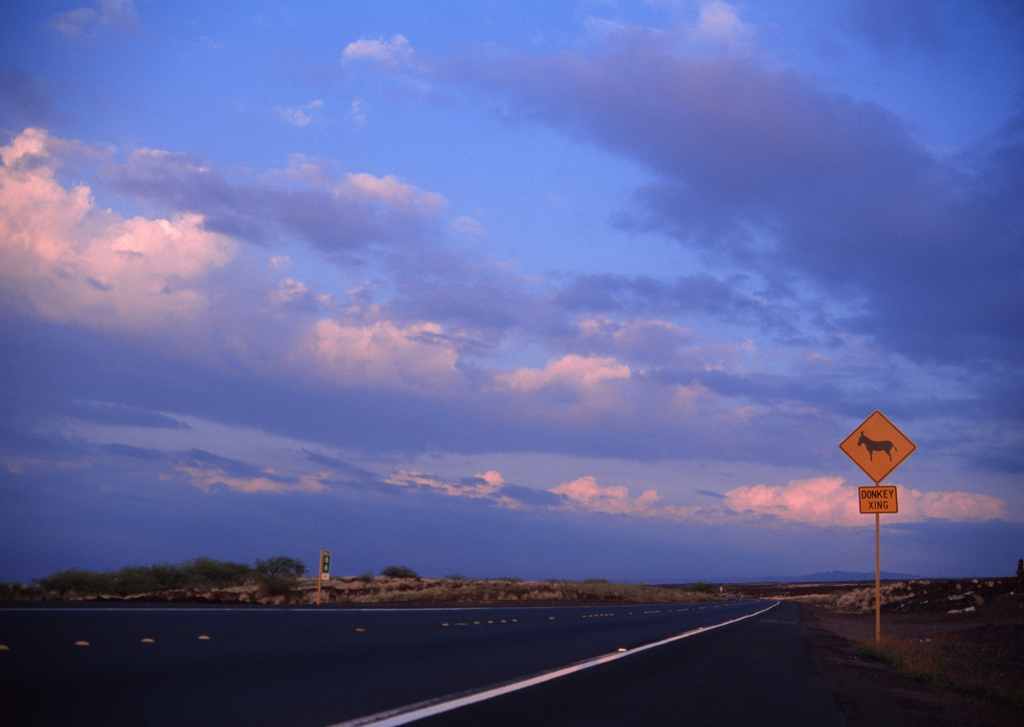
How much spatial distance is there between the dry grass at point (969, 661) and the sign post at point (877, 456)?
0.94 meters

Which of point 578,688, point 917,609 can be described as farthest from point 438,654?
point 917,609

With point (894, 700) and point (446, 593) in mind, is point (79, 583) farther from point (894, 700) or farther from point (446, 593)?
point (894, 700)

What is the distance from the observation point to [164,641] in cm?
955

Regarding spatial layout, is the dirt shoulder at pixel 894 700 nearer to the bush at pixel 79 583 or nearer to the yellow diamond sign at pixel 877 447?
the yellow diamond sign at pixel 877 447

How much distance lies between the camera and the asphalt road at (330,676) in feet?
19.6

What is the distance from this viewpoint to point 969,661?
49.3ft

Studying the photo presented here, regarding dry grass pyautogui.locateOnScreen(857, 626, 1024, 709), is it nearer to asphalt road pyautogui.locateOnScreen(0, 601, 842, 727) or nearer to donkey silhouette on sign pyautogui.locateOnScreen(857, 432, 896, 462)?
asphalt road pyautogui.locateOnScreen(0, 601, 842, 727)

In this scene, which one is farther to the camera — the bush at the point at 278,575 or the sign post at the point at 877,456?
the bush at the point at 278,575

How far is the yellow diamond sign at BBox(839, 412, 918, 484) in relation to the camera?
15625 mm

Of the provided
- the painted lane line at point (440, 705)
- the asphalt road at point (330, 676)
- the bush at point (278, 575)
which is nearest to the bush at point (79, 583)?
the bush at point (278, 575)

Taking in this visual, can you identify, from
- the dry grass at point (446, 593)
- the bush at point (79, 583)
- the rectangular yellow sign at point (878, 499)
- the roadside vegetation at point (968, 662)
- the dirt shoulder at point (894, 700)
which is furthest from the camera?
the dry grass at point (446, 593)

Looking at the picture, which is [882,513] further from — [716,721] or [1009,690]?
[716,721]

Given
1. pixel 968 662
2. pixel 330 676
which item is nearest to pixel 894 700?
pixel 330 676

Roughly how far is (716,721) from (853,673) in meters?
6.28
